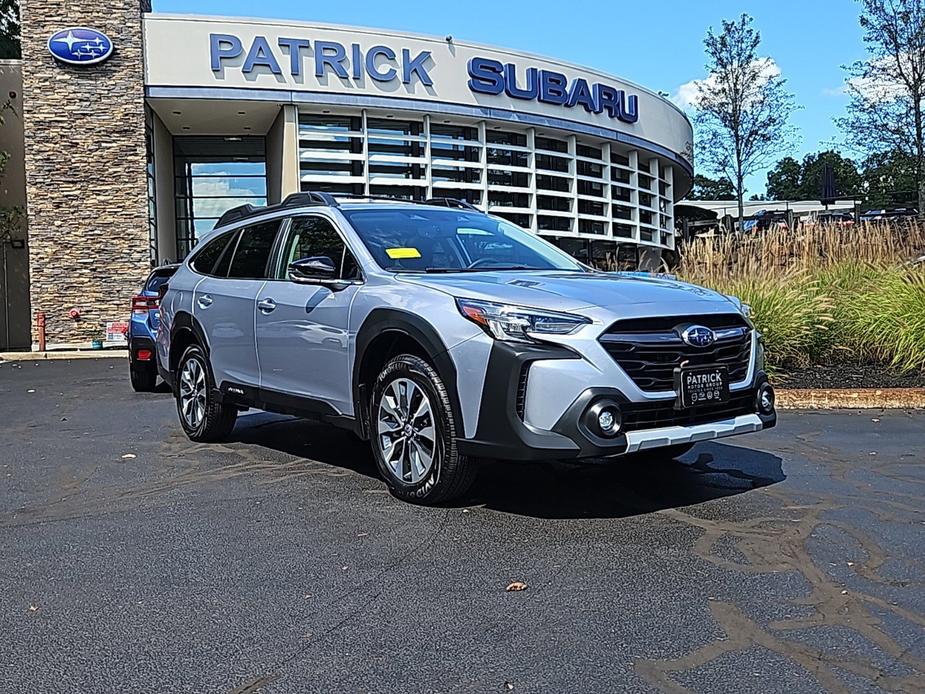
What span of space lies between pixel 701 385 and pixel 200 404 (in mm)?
4175

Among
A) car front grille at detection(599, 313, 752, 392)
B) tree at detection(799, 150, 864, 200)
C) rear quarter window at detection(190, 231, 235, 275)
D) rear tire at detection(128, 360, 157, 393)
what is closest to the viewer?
car front grille at detection(599, 313, 752, 392)

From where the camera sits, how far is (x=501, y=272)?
231 inches

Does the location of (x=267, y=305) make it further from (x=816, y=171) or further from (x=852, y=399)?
(x=816, y=171)

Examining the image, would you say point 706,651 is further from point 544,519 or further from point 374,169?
point 374,169

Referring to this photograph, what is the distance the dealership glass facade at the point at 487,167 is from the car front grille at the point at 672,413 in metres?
16.5

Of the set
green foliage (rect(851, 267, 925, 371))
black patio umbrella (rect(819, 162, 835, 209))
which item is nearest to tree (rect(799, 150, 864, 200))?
black patio umbrella (rect(819, 162, 835, 209))

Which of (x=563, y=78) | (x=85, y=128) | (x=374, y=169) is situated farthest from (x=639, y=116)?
(x=85, y=128)

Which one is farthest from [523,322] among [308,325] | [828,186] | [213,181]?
[828,186]

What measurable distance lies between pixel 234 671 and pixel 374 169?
66.2 ft

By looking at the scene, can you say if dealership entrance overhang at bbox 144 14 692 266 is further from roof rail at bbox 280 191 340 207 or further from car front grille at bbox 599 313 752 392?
car front grille at bbox 599 313 752 392

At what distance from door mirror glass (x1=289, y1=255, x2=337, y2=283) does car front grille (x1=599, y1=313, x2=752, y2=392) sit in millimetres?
1896

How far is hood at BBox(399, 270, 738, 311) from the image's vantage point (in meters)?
5.02

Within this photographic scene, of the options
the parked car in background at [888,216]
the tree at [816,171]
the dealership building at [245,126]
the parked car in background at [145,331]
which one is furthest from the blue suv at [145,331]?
the tree at [816,171]

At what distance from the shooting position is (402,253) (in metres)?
6.07
